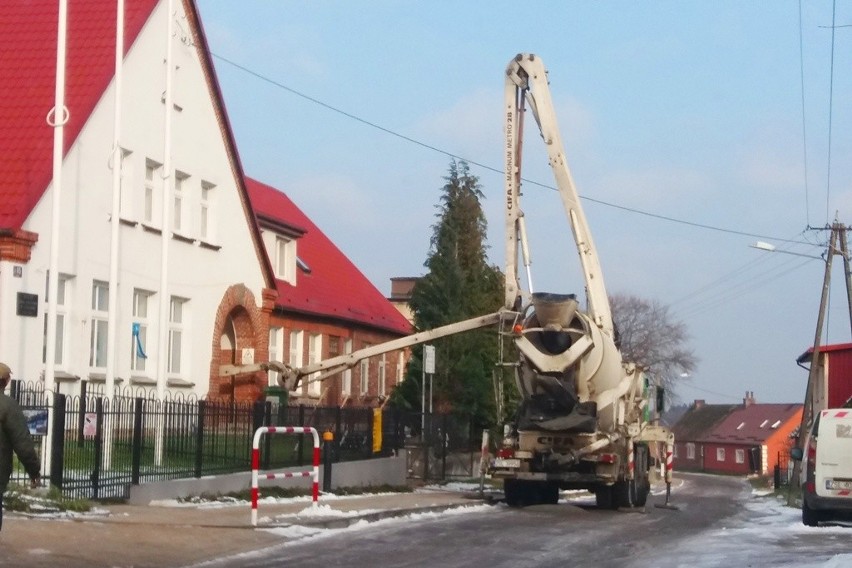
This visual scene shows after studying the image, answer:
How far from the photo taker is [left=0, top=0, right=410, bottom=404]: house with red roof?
23.2 metres

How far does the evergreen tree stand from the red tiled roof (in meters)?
12.5

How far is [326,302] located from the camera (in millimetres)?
40844

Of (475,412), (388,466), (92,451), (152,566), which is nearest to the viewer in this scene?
(152,566)

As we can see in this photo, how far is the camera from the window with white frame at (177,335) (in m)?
29.2

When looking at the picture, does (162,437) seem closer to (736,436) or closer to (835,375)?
(835,375)

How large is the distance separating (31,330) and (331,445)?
5803 millimetres

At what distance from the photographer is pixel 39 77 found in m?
26.4

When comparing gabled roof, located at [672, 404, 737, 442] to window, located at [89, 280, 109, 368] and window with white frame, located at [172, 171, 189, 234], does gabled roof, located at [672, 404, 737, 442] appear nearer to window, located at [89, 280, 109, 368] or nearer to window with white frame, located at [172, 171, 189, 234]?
window with white frame, located at [172, 171, 189, 234]

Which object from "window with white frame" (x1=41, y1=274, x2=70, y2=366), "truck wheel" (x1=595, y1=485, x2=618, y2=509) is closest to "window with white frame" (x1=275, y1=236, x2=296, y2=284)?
"window with white frame" (x1=41, y1=274, x2=70, y2=366)

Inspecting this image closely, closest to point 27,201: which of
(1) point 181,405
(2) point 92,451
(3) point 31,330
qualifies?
(3) point 31,330

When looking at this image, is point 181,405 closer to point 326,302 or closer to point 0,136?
point 0,136

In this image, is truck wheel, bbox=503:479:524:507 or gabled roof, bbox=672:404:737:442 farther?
gabled roof, bbox=672:404:737:442

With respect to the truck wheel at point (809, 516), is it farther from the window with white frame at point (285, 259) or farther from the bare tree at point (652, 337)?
the bare tree at point (652, 337)

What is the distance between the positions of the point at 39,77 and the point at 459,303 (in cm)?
1449
